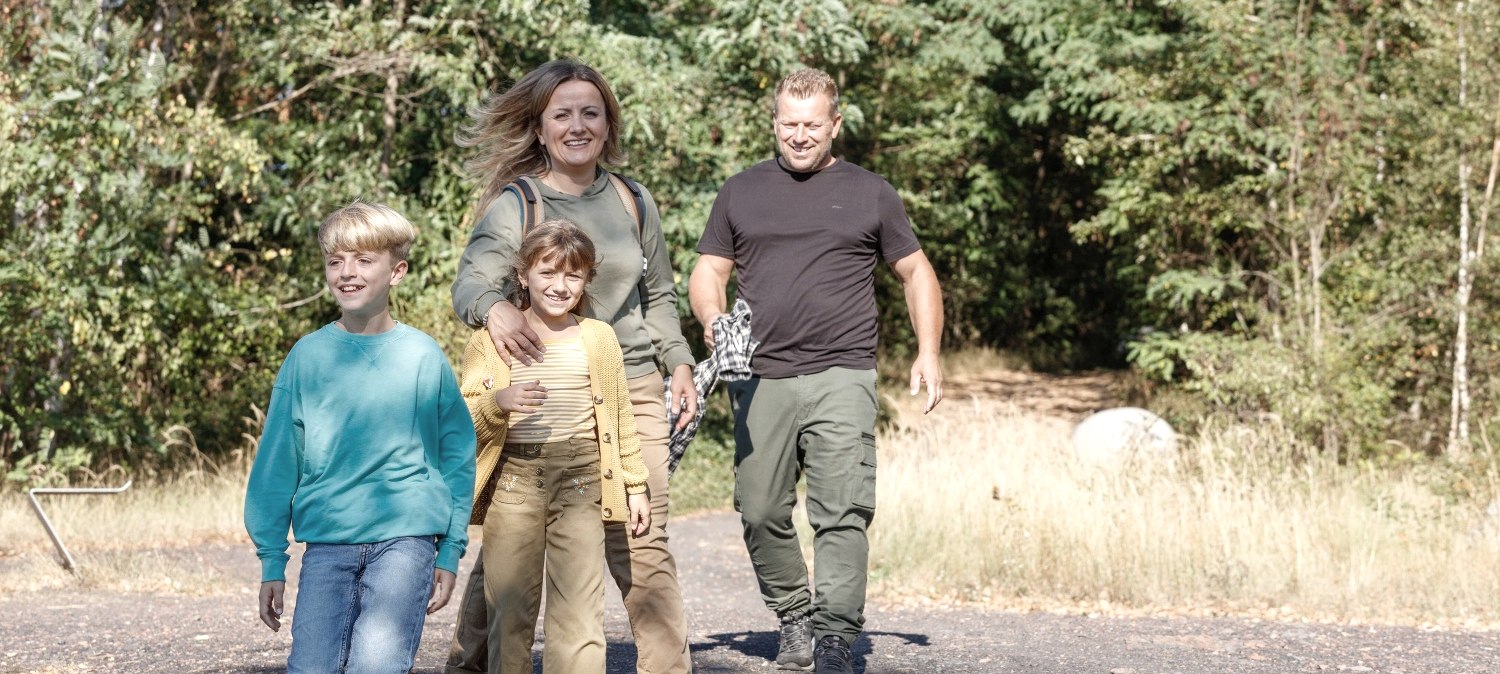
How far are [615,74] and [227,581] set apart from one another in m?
6.41

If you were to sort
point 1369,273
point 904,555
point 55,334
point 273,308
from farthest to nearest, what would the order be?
1. point 1369,273
2. point 273,308
3. point 55,334
4. point 904,555

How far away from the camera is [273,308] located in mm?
12797

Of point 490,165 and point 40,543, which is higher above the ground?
point 490,165

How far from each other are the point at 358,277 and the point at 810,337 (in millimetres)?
2038

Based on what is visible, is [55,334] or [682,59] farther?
[682,59]

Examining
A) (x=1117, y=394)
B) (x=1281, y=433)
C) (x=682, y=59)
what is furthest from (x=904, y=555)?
(x=1117, y=394)

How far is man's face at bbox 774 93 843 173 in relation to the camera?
516 centimetres

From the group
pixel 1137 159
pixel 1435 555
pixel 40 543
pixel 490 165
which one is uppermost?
pixel 1137 159

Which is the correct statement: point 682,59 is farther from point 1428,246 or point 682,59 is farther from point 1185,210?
point 1428,246

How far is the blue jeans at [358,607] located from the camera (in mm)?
3295

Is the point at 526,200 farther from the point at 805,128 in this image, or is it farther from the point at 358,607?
the point at 358,607

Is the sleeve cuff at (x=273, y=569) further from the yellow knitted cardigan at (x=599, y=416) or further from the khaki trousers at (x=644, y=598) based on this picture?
the khaki trousers at (x=644, y=598)

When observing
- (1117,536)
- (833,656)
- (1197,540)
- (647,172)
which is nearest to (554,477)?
(833,656)

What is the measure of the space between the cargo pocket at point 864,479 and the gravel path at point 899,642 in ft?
2.30
